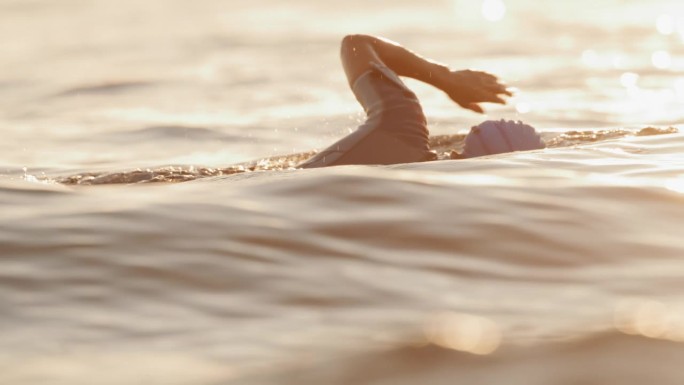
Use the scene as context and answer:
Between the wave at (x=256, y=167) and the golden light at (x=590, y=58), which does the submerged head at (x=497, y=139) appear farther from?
the golden light at (x=590, y=58)

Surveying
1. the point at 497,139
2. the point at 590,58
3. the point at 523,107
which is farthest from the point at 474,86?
the point at 590,58

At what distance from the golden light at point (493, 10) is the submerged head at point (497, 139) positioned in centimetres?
915

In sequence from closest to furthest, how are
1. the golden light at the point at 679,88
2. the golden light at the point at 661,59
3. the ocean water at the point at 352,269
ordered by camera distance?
the ocean water at the point at 352,269, the golden light at the point at 679,88, the golden light at the point at 661,59

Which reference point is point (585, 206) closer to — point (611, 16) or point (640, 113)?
point (640, 113)

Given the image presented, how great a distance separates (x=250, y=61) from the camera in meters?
11.2

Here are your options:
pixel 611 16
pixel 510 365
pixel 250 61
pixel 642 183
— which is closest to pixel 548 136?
pixel 642 183

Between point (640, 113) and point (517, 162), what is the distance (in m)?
4.22

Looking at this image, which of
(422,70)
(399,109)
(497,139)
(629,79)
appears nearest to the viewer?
(497,139)

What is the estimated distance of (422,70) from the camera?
18.8ft

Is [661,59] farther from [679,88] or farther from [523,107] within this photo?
[523,107]

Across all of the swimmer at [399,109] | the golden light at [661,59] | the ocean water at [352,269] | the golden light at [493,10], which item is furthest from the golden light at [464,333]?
the golden light at [493,10]

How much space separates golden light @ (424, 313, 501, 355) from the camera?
105 inches

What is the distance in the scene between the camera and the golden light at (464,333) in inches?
105

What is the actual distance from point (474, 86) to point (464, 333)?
307cm
